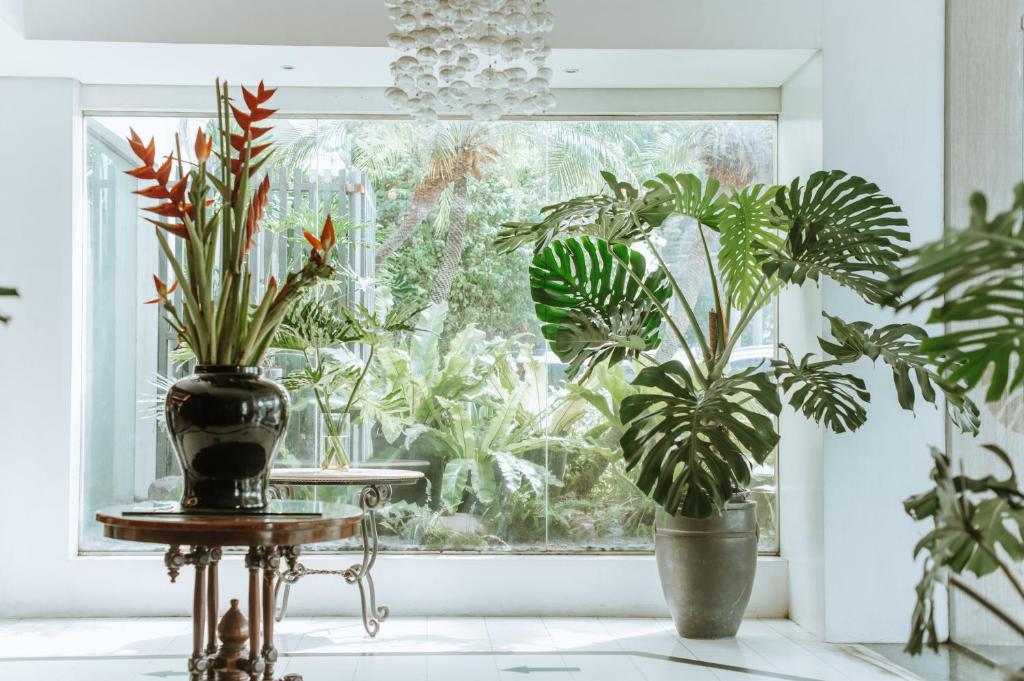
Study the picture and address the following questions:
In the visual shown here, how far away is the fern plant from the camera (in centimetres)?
397

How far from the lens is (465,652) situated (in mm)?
4344

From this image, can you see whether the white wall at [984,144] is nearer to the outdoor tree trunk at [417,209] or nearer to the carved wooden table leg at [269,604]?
the outdoor tree trunk at [417,209]

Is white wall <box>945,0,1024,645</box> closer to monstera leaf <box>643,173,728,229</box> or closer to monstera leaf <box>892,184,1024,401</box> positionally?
monstera leaf <box>643,173,728,229</box>

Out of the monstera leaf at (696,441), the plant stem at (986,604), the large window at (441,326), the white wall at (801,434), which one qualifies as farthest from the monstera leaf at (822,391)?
the plant stem at (986,604)

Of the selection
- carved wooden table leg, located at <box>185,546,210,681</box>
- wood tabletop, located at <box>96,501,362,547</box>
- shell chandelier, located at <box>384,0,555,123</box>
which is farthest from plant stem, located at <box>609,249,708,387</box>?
carved wooden table leg, located at <box>185,546,210,681</box>

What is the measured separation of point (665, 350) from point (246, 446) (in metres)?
3.16

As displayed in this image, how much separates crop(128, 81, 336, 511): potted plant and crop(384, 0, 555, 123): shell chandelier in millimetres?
938

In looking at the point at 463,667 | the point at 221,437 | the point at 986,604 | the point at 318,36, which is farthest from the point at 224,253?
the point at 318,36

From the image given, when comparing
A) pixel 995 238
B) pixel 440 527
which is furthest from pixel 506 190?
pixel 995 238

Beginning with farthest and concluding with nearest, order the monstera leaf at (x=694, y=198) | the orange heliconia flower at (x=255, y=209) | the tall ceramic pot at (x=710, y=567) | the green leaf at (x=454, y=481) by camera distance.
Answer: the green leaf at (x=454, y=481), the tall ceramic pot at (x=710, y=567), the monstera leaf at (x=694, y=198), the orange heliconia flower at (x=255, y=209)

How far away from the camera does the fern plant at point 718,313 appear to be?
3973 mm

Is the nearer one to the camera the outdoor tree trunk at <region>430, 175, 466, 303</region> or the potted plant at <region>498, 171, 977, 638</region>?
the potted plant at <region>498, 171, 977, 638</region>

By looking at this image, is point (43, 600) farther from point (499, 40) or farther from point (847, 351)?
point (847, 351)

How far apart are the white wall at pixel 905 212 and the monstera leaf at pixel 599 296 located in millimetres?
843
